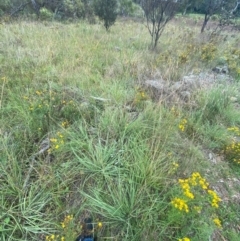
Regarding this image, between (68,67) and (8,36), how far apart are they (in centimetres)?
252

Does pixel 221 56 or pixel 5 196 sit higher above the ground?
pixel 221 56

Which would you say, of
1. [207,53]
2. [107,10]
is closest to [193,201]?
[207,53]

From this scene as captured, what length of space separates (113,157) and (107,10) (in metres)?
7.65

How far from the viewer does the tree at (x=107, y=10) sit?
8008 millimetres

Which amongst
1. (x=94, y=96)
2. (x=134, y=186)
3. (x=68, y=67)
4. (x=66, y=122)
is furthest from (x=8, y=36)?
(x=134, y=186)

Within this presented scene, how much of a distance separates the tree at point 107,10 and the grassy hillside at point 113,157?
5.11m

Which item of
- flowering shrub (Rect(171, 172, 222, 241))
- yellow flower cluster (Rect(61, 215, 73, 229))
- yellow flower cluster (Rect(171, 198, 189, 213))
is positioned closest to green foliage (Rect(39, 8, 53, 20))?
yellow flower cluster (Rect(61, 215, 73, 229))

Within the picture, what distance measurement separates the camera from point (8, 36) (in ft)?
16.6

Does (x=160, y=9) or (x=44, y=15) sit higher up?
(x=160, y=9)

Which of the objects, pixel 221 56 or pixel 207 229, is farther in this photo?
pixel 221 56

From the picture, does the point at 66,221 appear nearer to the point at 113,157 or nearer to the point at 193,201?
the point at 113,157

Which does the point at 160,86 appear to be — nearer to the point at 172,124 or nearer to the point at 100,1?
the point at 172,124

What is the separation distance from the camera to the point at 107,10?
8.02m

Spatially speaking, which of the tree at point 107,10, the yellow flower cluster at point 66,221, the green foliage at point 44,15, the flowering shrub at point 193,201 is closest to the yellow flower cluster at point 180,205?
the flowering shrub at point 193,201
